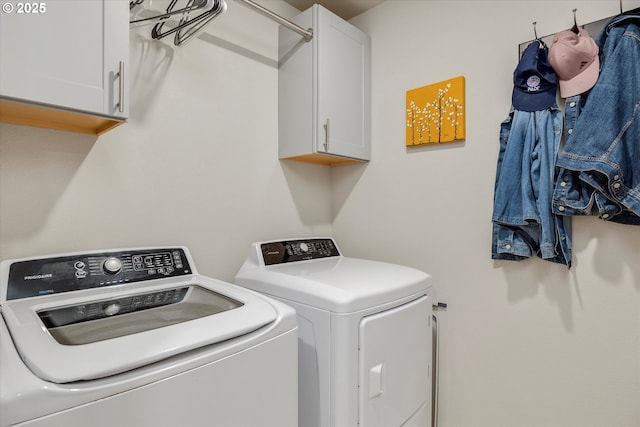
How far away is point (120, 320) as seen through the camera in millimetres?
991

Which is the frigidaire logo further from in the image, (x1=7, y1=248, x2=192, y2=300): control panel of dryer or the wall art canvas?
the wall art canvas

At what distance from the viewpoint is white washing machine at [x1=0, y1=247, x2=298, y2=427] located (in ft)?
2.18

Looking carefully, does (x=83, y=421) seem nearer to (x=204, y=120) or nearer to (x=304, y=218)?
(x=204, y=120)

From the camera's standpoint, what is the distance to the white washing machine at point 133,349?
2.18 ft

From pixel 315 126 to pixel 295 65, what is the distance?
0.40 meters

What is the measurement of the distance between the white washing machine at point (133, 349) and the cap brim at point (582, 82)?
1441 mm

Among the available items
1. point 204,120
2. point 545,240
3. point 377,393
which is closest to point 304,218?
point 204,120

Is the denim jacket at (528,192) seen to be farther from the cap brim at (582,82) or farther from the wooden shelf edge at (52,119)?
the wooden shelf edge at (52,119)

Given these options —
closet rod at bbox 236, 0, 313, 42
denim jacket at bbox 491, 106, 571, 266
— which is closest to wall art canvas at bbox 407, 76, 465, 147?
denim jacket at bbox 491, 106, 571, 266

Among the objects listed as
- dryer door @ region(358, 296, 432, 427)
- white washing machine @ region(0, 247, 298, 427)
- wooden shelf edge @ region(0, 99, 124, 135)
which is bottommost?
dryer door @ region(358, 296, 432, 427)

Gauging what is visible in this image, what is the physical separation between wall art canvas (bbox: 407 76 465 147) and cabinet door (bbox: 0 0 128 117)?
56.1 inches

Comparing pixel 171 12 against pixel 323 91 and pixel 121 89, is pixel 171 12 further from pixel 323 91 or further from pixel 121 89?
pixel 323 91

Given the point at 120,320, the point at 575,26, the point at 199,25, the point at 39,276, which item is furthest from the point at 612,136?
the point at 39,276

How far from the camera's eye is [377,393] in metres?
1.28
